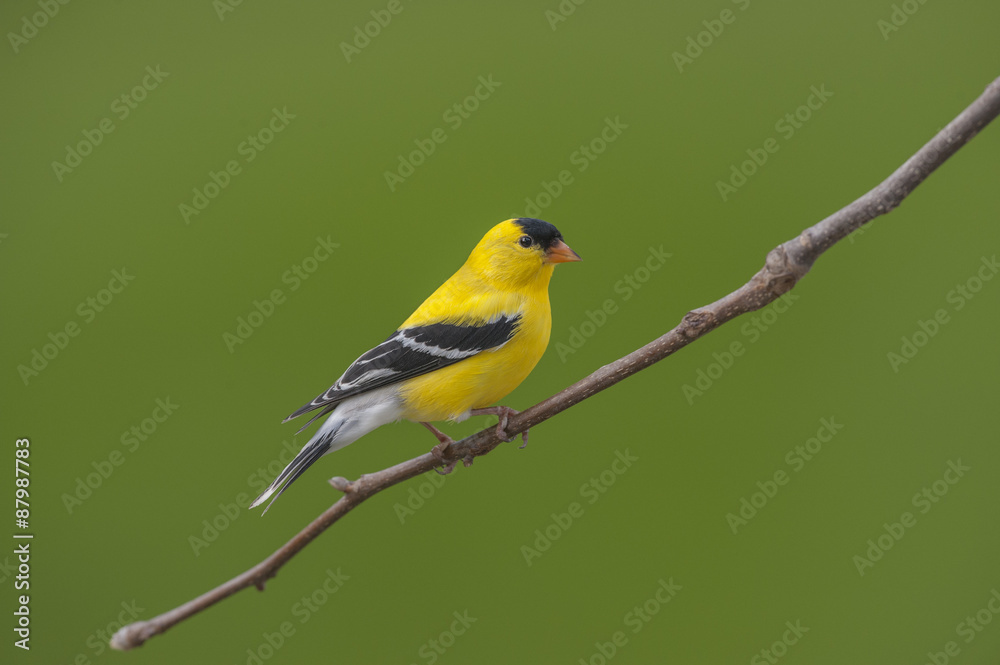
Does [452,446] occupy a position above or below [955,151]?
below

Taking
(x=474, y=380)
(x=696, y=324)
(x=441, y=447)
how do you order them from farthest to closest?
1. (x=474, y=380)
2. (x=441, y=447)
3. (x=696, y=324)

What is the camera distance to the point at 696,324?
1101 millimetres

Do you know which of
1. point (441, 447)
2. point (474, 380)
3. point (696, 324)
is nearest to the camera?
point (696, 324)

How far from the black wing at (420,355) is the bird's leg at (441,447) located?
0.15 metres

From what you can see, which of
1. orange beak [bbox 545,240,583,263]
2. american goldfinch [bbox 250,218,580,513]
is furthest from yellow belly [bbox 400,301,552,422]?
orange beak [bbox 545,240,583,263]

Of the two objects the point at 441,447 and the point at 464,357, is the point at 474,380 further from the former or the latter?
the point at 441,447

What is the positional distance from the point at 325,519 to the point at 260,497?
0.17 meters

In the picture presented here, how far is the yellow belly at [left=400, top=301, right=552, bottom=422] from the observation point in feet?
5.13

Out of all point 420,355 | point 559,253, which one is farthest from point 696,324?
A: point 420,355

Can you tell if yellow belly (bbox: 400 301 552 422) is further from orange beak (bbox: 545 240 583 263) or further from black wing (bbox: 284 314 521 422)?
orange beak (bbox: 545 240 583 263)

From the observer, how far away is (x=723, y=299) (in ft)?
3.62

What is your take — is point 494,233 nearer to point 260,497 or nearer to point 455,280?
point 455,280

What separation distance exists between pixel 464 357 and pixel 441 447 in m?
0.22

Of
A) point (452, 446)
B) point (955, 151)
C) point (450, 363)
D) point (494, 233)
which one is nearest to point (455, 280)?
point (494, 233)
